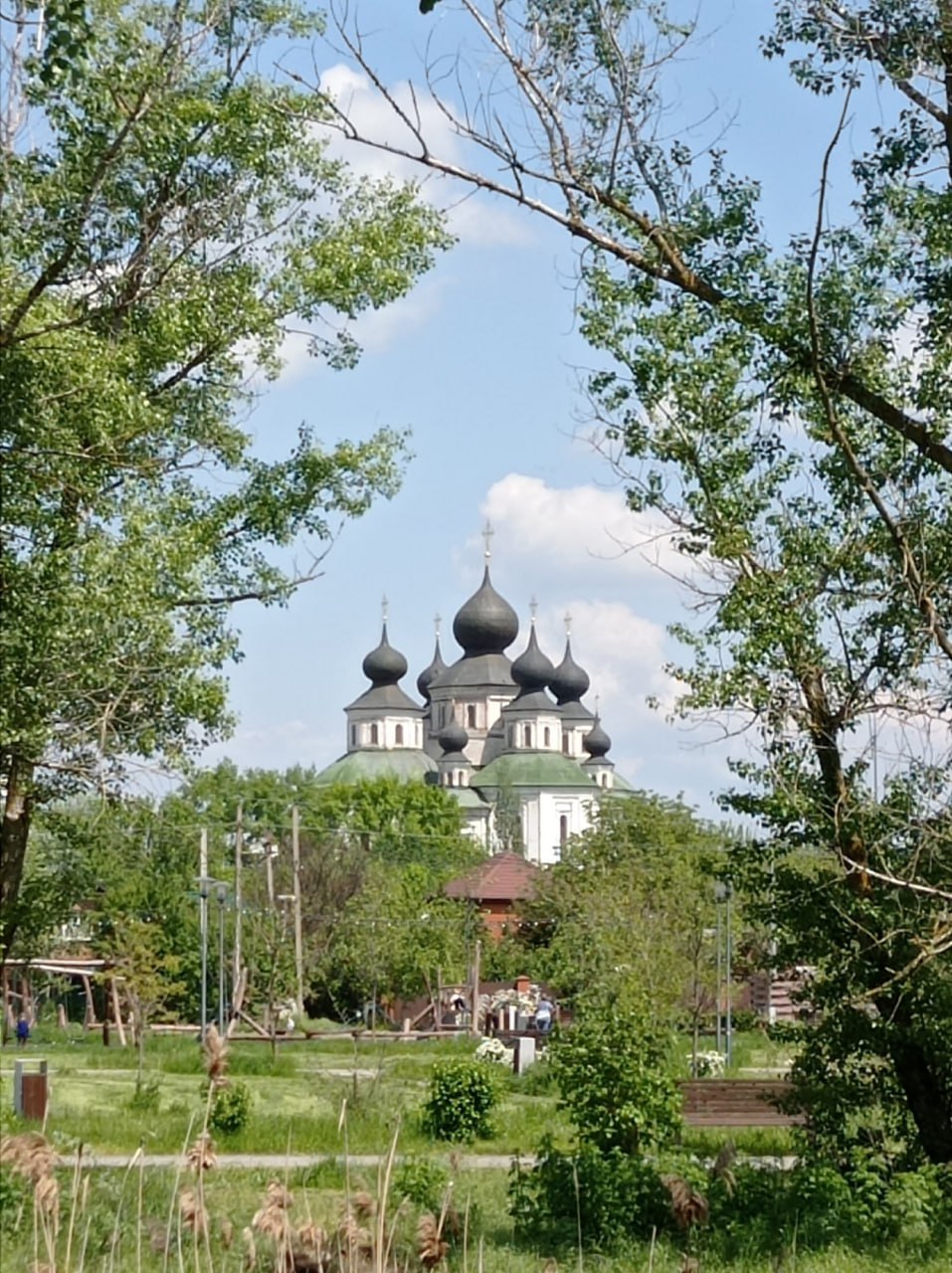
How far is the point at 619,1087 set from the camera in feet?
38.8

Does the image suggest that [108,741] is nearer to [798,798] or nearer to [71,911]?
[71,911]

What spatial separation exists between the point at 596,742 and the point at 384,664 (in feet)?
50.0

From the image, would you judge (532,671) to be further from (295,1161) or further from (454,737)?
(295,1161)

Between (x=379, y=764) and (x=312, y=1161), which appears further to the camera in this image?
(x=379, y=764)

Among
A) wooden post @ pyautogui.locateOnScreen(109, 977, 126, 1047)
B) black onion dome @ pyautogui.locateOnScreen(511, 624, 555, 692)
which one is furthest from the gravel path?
black onion dome @ pyautogui.locateOnScreen(511, 624, 555, 692)

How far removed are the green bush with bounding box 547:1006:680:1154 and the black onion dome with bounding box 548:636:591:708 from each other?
120118 mm

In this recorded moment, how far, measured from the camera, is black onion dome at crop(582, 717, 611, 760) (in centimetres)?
13488

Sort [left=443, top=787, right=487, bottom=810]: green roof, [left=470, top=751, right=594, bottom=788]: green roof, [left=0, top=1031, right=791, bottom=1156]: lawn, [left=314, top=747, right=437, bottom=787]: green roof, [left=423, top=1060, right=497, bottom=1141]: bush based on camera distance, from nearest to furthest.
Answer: [left=0, top=1031, right=791, bottom=1156]: lawn
[left=423, top=1060, right=497, bottom=1141]: bush
[left=443, top=787, right=487, bottom=810]: green roof
[left=470, top=751, right=594, bottom=788]: green roof
[left=314, top=747, right=437, bottom=787]: green roof

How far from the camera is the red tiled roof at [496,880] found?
2506 inches

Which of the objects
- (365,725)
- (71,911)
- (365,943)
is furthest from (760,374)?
(365,725)

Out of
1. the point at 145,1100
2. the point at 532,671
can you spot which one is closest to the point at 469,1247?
the point at 145,1100

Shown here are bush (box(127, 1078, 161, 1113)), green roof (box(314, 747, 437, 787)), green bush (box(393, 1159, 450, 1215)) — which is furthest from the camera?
green roof (box(314, 747, 437, 787))

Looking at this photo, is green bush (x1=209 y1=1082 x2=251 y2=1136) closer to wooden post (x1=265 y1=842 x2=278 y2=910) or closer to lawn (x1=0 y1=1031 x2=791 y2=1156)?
lawn (x1=0 y1=1031 x2=791 y2=1156)

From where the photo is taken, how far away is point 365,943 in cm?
4659
